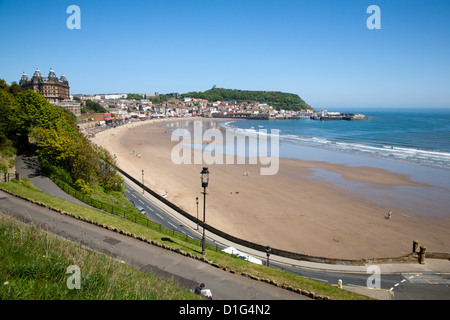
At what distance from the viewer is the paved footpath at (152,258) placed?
953 cm

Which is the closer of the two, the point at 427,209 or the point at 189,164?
the point at 427,209

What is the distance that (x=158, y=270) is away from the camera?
10.5m

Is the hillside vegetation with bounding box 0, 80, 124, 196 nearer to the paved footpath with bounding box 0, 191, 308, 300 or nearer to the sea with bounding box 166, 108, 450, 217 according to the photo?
the paved footpath with bounding box 0, 191, 308, 300

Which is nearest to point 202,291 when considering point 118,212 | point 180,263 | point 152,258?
point 180,263

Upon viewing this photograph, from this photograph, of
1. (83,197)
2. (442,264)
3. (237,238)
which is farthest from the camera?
(83,197)

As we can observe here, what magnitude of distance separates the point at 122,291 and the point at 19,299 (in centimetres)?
218

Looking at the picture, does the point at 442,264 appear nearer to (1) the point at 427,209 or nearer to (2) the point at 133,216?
(1) the point at 427,209

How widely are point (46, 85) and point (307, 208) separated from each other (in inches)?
4287

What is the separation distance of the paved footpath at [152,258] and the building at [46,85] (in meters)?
102

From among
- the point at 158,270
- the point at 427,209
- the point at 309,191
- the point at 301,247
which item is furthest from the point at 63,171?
the point at 427,209

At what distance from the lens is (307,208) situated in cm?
2622

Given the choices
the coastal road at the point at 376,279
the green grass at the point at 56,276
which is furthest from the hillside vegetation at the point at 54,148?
the green grass at the point at 56,276

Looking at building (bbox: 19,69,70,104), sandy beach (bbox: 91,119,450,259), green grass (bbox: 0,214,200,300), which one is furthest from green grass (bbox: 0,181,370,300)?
building (bbox: 19,69,70,104)
